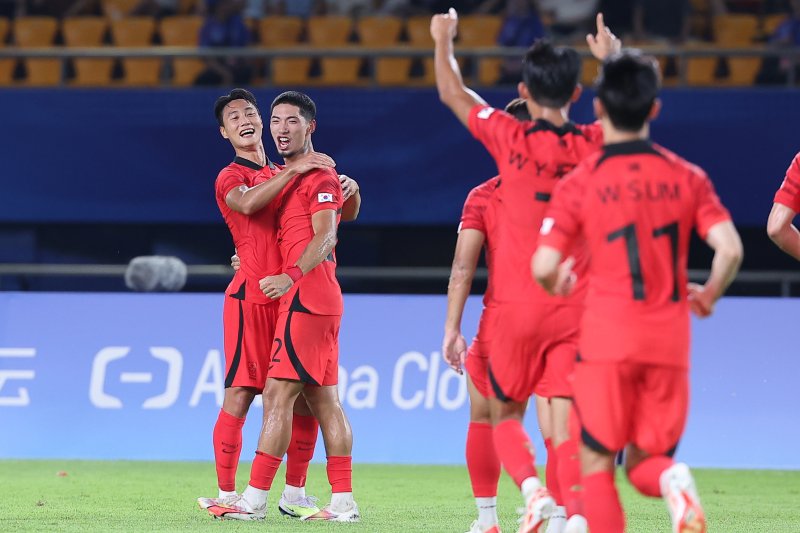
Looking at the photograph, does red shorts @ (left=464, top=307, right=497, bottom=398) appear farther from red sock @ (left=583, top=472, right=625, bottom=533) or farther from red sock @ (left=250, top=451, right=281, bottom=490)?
red sock @ (left=250, top=451, right=281, bottom=490)

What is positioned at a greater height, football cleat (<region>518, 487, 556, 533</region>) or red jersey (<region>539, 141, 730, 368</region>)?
red jersey (<region>539, 141, 730, 368</region>)

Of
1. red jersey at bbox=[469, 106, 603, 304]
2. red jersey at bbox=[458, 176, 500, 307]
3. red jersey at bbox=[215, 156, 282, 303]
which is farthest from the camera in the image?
red jersey at bbox=[215, 156, 282, 303]

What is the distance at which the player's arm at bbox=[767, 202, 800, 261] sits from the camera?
754cm

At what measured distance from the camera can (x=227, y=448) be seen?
7.88 m

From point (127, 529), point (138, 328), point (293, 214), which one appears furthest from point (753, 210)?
point (127, 529)

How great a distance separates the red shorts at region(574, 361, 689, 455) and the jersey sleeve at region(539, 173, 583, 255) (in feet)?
1.46

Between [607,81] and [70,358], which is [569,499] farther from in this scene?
[70,358]

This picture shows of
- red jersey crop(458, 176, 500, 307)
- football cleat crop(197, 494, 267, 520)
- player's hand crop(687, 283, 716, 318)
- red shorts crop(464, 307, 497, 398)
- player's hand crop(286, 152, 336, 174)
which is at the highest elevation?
player's hand crop(286, 152, 336, 174)

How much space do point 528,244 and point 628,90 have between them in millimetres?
972

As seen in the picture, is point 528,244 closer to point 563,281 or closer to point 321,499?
point 563,281

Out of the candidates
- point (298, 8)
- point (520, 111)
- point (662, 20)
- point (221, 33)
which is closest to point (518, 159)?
point (520, 111)

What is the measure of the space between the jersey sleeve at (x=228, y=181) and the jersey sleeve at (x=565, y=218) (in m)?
3.00

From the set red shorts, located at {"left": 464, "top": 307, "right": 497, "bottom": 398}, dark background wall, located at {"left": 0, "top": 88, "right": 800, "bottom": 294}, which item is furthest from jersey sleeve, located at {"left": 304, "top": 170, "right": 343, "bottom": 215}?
dark background wall, located at {"left": 0, "top": 88, "right": 800, "bottom": 294}

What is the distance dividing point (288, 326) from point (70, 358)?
412cm
